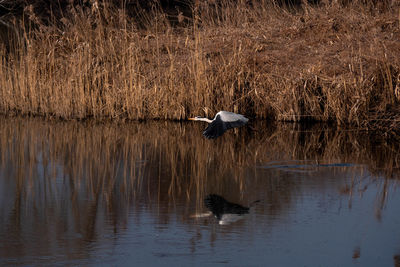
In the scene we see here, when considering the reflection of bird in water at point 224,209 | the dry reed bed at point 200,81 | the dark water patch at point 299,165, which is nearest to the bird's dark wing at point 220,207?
the reflection of bird in water at point 224,209

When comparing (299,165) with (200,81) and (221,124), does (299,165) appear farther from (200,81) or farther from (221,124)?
(200,81)

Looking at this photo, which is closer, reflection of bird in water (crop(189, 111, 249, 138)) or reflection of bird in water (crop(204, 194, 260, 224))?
reflection of bird in water (crop(204, 194, 260, 224))

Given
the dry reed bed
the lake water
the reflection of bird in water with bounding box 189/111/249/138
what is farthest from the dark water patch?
the dry reed bed

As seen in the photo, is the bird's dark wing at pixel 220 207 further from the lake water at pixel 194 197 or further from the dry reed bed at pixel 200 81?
the dry reed bed at pixel 200 81

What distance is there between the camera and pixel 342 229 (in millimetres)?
4605

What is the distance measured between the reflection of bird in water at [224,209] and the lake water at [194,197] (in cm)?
4

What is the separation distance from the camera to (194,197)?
5.59m

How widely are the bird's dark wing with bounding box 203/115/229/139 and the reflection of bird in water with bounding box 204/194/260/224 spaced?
1.11 meters

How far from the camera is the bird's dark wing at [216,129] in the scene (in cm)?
668

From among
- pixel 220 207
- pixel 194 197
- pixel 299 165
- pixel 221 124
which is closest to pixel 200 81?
pixel 221 124

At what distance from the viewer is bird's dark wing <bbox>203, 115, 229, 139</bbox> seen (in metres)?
6.68

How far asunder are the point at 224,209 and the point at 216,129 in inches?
67.4

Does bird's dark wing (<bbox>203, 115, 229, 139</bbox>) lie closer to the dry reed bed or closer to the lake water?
the lake water

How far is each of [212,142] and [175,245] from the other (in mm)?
4499
